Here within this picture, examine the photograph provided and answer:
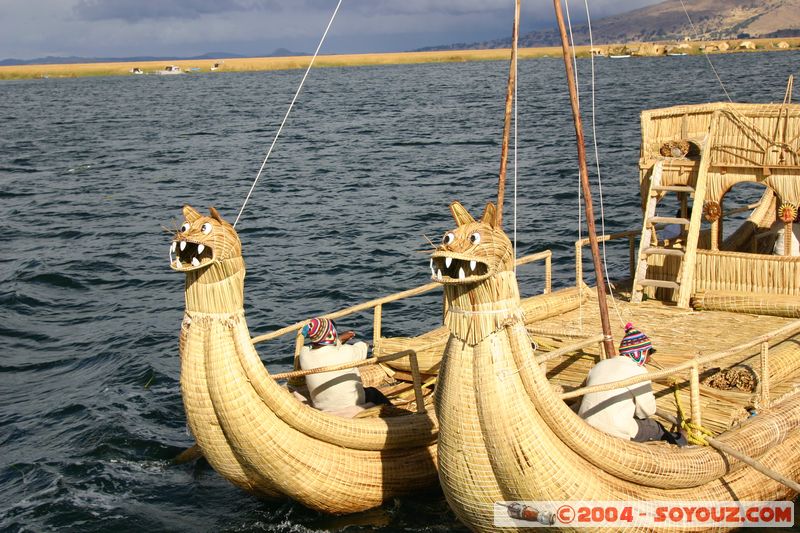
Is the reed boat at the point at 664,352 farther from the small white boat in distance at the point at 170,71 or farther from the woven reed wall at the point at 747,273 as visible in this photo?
the small white boat in distance at the point at 170,71

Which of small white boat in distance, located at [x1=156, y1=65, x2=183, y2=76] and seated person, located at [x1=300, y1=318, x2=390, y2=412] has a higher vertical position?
small white boat in distance, located at [x1=156, y1=65, x2=183, y2=76]

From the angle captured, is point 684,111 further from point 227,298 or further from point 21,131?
point 21,131

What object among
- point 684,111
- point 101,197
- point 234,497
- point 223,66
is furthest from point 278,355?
point 223,66

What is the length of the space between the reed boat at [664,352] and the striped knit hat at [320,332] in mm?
2254

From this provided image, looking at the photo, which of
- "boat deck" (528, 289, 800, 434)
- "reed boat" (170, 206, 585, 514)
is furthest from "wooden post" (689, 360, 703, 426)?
"reed boat" (170, 206, 585, 514)

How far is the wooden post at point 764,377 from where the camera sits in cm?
1015

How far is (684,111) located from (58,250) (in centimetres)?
1937

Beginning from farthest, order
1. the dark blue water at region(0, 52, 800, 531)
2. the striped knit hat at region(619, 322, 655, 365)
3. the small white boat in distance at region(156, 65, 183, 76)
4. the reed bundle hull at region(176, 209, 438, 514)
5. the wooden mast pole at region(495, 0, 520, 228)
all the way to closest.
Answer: the small white boat in distance at region(156, 65, 183, 76) → the dark blue water at region(0, 52, 800, 531) → the wooden mast pole at region(495, 0, 520, 228) → the striped knit hat at region(619, 322, 655, 365) → the reed bundle hull at region(176, 209, 438, 514)

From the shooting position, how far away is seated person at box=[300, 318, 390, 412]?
10719 millimetres

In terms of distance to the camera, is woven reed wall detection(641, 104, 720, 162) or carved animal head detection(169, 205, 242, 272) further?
woven reed wall detection(641, 104, 720, 162)

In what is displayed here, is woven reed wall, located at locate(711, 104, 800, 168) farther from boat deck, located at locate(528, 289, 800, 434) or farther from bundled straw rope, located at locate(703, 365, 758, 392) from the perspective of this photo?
bundled straw rope, located at locate(703, 365, 758, 392)

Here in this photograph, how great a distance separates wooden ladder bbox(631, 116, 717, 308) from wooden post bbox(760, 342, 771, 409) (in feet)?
11.2

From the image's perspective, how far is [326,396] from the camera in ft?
35.8

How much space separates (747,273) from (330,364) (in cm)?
639
